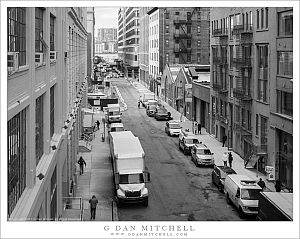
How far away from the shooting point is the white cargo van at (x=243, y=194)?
2094cm

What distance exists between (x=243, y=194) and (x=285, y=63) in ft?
24.8

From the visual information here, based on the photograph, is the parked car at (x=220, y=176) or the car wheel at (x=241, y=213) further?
the parked car at (x=220, y=176)

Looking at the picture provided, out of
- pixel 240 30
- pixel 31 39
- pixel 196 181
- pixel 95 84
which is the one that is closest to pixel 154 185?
pixel 196 181

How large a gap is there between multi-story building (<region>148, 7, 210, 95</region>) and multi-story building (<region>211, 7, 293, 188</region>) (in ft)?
95.2

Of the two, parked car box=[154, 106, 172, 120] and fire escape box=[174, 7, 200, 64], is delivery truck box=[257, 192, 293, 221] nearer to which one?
parked car box=[154, 106, 172, 120]

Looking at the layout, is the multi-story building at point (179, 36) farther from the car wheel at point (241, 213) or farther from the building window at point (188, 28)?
the car wheel at point (241, 213)

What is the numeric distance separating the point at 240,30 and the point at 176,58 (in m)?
40.2

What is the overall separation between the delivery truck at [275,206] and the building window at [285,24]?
35.3 ft

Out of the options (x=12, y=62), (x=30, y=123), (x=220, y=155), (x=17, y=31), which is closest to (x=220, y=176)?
(x=220, y=155)

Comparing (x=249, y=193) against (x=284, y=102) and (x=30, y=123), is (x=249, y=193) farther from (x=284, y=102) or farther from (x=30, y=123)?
(x=30, y=123)

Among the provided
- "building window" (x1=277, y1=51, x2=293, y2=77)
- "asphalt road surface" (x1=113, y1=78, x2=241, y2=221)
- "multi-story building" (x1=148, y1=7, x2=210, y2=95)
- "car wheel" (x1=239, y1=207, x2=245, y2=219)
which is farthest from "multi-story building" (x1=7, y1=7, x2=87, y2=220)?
"multi-story building" (x1=148, y1=7, x2=210, y2=95)

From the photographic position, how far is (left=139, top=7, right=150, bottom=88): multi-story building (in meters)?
83.4

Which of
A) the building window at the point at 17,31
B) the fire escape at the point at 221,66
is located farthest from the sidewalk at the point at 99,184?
the fire escape at the point at 221,66

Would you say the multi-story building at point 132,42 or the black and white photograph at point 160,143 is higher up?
the multi-story building at point 132,42
